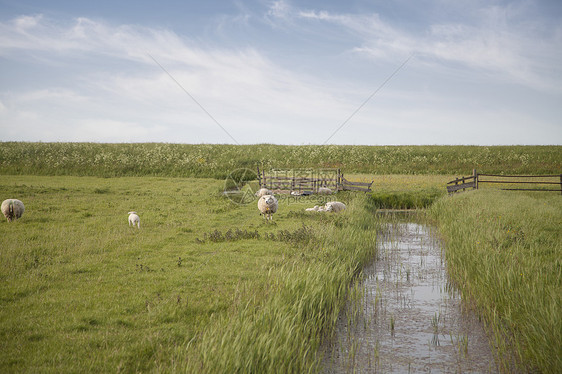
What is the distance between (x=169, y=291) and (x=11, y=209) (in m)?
12.1

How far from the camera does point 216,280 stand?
983 cm

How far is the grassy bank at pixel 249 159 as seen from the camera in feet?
148

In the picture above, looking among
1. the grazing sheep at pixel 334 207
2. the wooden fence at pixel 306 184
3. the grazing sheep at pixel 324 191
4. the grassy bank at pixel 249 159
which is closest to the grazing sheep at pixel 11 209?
the grazing sheep at pixel 334 207

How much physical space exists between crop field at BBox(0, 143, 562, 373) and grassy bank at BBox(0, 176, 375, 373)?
4 cm

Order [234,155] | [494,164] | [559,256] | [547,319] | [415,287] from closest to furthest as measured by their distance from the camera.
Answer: [547,319] < [559,256] < [415,287] < [494,164] < [234,155]

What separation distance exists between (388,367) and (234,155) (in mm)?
52395

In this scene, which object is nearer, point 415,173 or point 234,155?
point 415,173

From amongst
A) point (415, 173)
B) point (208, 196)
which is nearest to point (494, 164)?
point (415, 173)

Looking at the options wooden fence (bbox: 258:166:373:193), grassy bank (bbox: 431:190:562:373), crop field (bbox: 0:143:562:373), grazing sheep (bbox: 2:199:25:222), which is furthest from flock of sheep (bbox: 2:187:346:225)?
wooden fence (bbox: 258:166:373:193)

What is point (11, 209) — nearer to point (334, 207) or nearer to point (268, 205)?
point (268, 205)


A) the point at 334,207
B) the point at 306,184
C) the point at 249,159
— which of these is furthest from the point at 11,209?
the point at 249,159

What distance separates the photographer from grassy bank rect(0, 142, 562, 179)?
4522 centimetres

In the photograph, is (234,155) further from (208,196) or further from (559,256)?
(559,256)

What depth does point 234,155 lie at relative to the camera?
5803cm
